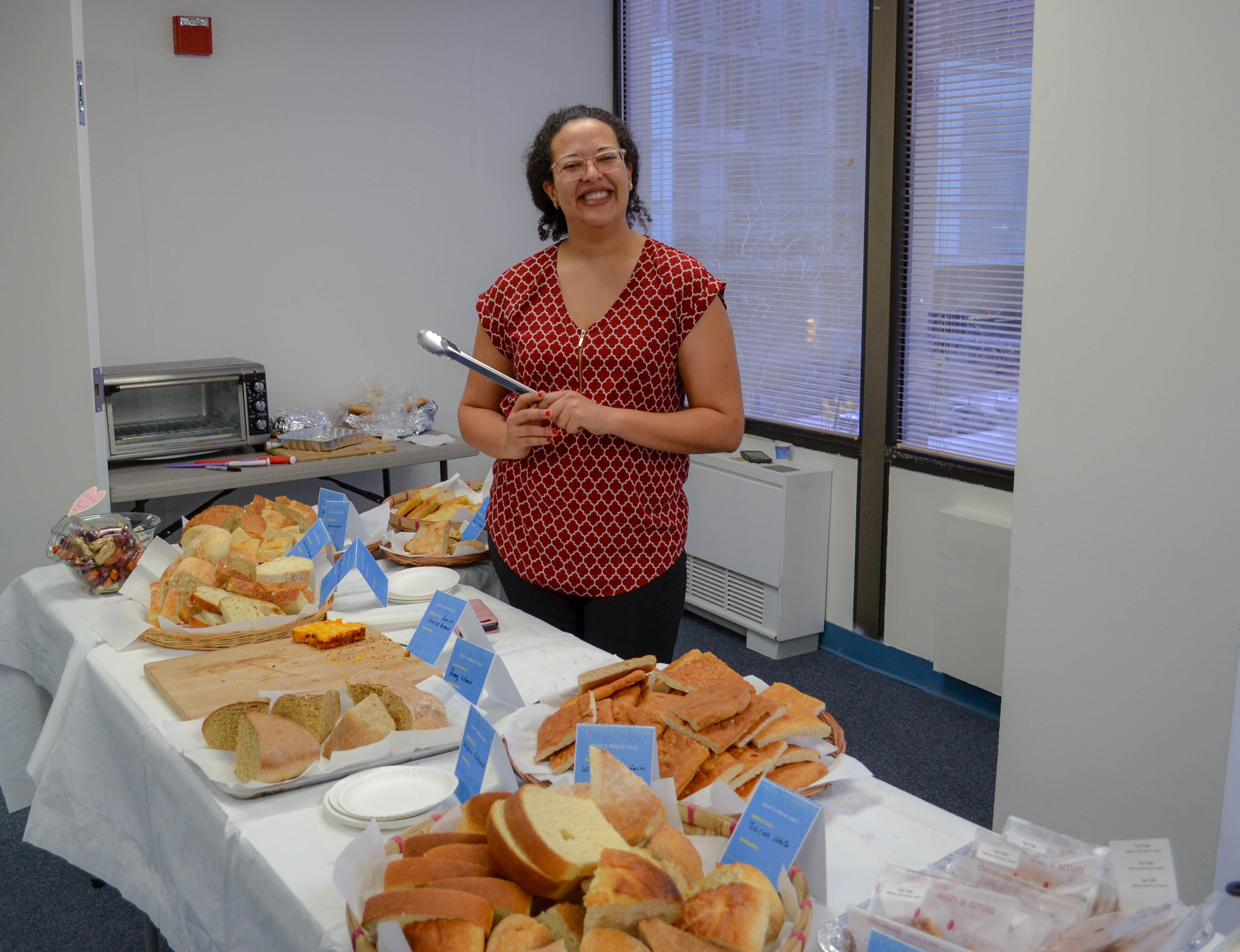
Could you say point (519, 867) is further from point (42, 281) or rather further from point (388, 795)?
point (42, 281)

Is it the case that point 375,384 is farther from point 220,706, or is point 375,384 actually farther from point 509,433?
point 220,706

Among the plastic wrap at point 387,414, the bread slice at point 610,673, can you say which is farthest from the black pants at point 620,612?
the plastic wrap at point 387,414

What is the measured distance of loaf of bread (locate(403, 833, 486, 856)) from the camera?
0.94m

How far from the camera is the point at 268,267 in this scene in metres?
3.74

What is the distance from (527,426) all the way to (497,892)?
0.97 meters

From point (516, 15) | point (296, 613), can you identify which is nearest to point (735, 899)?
point (296, 613)

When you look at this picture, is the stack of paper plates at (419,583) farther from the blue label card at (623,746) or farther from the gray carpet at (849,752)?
the blue label card at (623,746)

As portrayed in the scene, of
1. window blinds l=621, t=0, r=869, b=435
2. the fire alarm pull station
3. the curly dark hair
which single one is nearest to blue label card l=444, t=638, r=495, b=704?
the curly dark hair

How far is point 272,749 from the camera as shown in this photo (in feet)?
3.96

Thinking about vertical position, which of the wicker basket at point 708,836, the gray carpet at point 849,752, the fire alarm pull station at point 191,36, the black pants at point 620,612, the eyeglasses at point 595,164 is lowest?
the gray carpet at point 849,752

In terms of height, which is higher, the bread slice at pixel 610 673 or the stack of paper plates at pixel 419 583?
the bread slice at pixel 610 673

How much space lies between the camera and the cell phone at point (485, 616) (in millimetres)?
1752

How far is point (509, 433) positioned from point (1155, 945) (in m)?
1.23

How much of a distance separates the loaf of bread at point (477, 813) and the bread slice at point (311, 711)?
1.21ft
